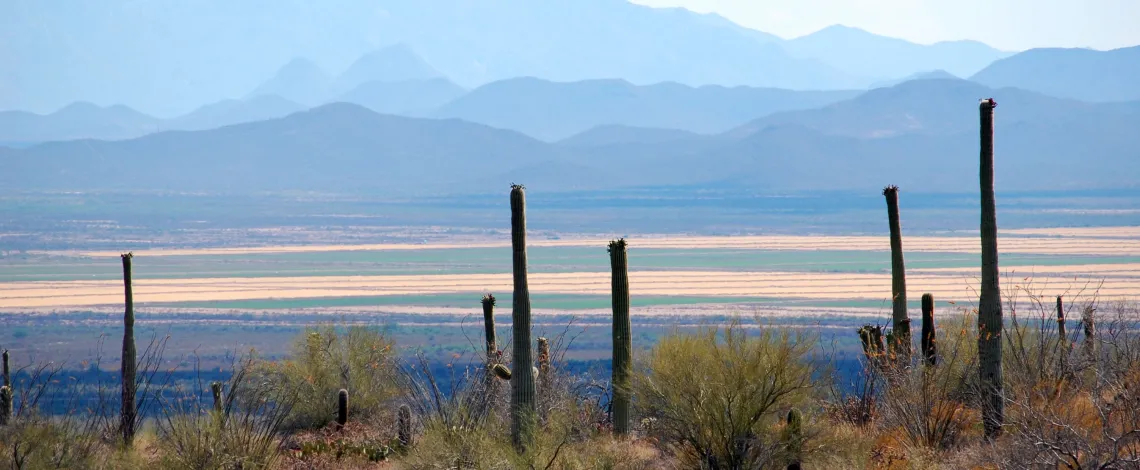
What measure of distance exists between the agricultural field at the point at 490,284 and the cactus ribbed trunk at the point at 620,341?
120ft

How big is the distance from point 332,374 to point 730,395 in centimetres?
1205

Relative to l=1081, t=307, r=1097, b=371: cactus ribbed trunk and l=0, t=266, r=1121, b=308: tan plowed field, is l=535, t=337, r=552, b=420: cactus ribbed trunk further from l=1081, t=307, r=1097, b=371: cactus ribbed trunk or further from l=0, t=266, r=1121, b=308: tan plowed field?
l=0, t=266, r=1121, b=308: tan plowed field

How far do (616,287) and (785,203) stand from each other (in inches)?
7020

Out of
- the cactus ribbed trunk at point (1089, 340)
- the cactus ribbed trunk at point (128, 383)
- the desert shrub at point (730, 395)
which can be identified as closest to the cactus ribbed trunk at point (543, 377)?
the desert shrub at point (730, 395)

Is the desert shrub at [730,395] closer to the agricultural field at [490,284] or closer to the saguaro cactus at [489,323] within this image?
the saguaro cactus at [489,323]

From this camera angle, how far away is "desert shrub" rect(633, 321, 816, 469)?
15688 millimetres

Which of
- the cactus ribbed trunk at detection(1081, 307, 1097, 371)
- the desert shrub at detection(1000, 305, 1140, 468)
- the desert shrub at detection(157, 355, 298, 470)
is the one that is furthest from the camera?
the cactus ribbed trunk at detection(1081, 307, 1097, 371)

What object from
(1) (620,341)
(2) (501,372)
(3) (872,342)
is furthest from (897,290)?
(2) (501,372)

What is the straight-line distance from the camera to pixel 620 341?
1867cm

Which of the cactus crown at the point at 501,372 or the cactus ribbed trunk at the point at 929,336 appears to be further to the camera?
the cactus ribbed trunk at the point at 929,336

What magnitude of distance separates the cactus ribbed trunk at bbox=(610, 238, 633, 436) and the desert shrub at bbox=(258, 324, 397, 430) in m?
7.38

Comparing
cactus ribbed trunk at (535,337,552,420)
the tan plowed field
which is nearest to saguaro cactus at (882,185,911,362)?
cactus ribbed trunk at (535,337,552,420)

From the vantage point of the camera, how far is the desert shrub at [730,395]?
1569 centimetres

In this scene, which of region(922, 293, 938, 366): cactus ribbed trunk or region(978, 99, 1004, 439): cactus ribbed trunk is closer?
region(978, 99, 1004, 439): cactus ribbed trunk
